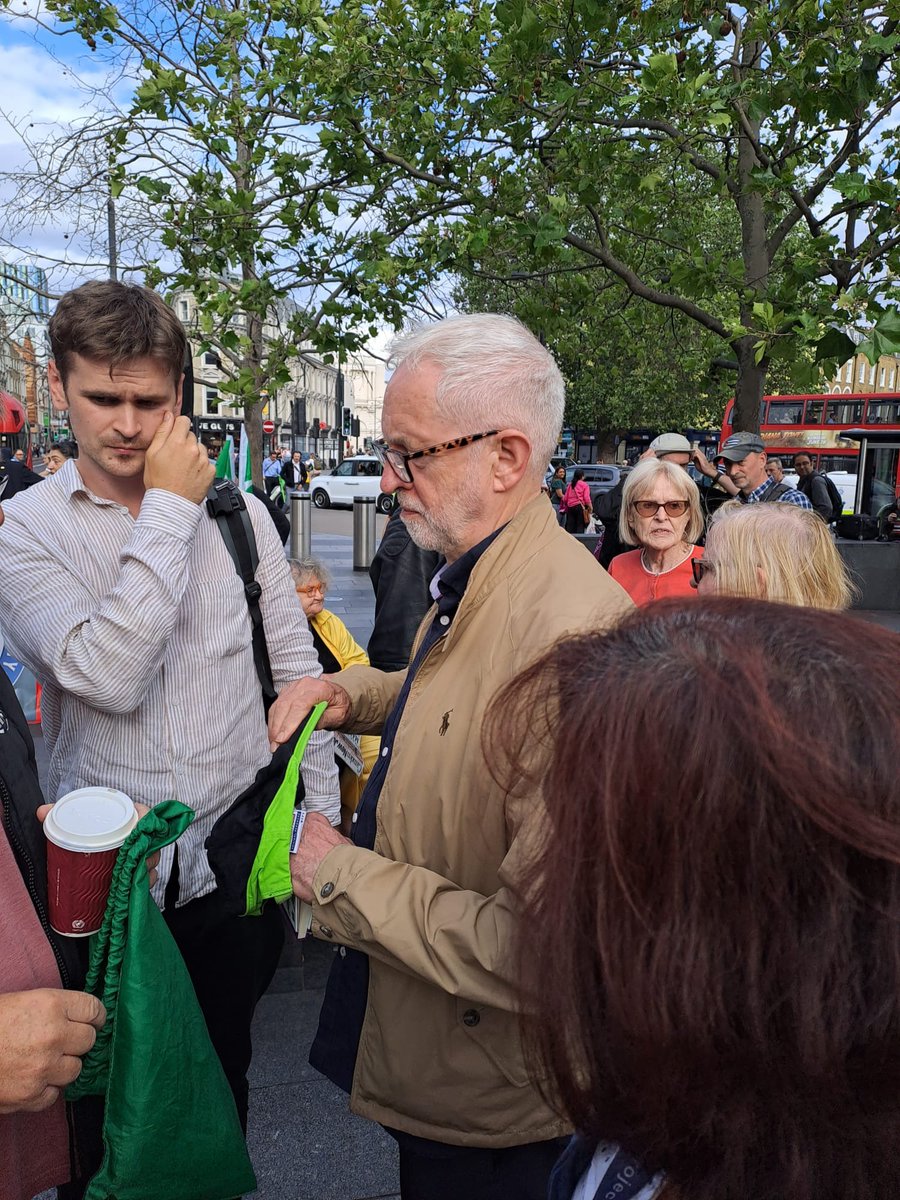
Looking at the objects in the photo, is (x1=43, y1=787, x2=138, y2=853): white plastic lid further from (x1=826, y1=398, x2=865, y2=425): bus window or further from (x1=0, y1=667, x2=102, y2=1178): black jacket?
(x1=826, y1=398, x2=865, y2=425): bus window

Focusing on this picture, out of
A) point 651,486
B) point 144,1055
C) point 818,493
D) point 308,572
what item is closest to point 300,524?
point 818,493

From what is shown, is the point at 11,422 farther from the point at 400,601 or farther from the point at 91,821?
the point at 91,821

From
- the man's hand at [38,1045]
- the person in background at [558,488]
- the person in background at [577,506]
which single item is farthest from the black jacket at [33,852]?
the person in background at [558,488]

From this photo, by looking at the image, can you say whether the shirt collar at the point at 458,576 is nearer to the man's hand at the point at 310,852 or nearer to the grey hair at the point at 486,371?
the grey hair at the point at 486,371

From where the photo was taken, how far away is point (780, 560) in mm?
2477

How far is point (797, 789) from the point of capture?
663 millimetres

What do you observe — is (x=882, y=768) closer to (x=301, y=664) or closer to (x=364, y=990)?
(x=364, y=990)

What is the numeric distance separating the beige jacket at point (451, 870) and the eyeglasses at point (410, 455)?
166 mm

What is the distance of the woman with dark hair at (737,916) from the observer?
A: 2.20 feet

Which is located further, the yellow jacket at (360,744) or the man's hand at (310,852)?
the yellow jacket at (360,744)

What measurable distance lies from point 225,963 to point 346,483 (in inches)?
1151

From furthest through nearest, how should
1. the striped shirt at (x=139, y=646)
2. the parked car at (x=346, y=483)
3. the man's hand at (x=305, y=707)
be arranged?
the parked car at (x=346, y=483) < the man's hand at (x=305, y=707) < the striped shirt at (x=139, y=646)

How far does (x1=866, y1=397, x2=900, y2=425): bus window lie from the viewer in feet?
73.8

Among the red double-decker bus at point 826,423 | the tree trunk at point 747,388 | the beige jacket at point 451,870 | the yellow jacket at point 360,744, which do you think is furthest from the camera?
the red double-decker bus at point 826,423
